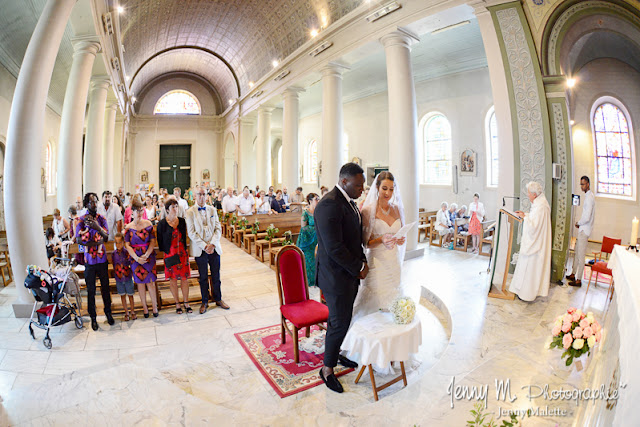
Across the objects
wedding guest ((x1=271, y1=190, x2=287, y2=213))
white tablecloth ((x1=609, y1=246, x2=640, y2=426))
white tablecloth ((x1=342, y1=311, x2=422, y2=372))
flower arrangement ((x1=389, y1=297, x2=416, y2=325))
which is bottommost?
white tablecloth ((x1=342, y1=311, x2=422, y2=372))

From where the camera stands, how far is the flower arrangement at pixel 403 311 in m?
3.07

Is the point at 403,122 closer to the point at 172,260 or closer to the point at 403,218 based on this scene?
the point at 403,218

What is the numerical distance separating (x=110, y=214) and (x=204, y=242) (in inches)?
127

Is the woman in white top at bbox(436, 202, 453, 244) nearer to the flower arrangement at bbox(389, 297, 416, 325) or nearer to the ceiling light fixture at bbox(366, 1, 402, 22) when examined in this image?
the ceiling light fixture at bbox(366, 1, 402, 22)

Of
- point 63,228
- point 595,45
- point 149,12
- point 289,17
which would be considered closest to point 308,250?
point 63,228

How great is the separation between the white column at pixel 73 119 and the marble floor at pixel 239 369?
239cm

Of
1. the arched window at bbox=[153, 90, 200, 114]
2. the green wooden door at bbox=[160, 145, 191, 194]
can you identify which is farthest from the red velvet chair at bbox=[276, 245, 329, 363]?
the arched window at bbox=[153, 90, 200, 114]

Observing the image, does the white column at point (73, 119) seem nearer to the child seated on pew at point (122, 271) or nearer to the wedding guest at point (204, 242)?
the child seated on pew at point (122, 271)

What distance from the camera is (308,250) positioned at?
20.3 ft

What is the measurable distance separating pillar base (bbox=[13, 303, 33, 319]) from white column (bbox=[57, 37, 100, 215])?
3281 millimetres

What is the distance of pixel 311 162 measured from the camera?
2131cm

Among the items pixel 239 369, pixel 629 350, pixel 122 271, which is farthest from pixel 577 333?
pixel 122 271

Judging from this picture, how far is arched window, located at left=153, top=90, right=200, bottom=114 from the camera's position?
25.2 meters

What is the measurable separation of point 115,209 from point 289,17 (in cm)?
877
